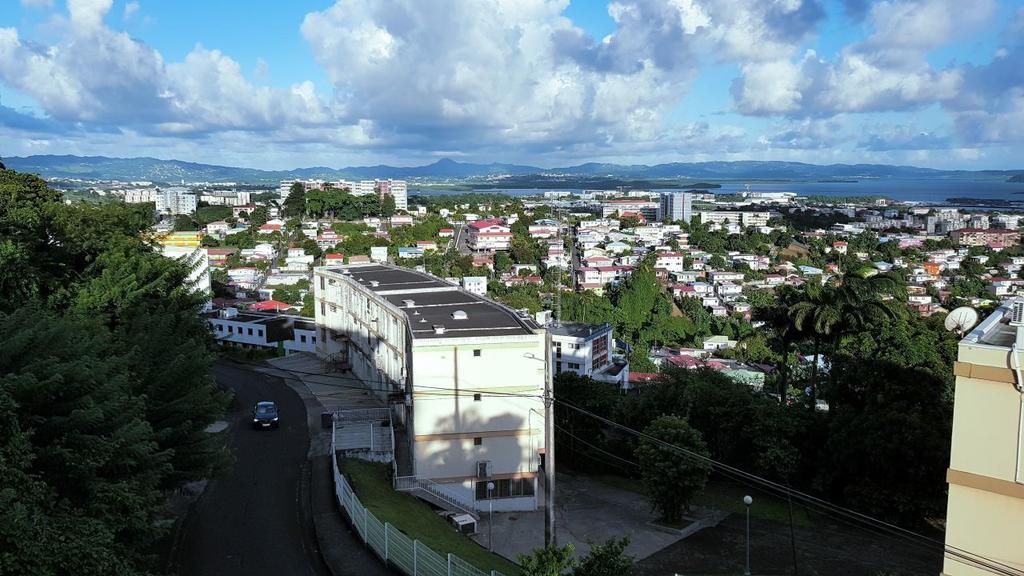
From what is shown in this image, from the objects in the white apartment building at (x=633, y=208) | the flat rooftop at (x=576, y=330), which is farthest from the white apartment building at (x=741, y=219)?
the flat rooftop at (x=576, y=330)

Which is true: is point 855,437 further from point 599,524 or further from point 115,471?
point 115,471

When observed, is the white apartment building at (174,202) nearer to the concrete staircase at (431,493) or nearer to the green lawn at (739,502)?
the concrete staircase at (431,493)

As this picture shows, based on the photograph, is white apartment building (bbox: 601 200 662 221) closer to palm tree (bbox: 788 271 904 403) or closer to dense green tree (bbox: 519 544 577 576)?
palm tree (bbox: 788 271 904 403)

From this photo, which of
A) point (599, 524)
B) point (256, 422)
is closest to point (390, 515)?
point (599, 524)

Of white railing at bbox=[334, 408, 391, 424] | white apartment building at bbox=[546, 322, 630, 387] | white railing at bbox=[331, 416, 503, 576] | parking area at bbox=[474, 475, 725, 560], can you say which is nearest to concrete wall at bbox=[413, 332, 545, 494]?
parking area at bbox=[474, 475, 725, 560]

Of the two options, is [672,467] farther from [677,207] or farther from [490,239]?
[677,207]

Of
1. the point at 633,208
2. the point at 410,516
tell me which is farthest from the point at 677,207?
the point at 410,516
